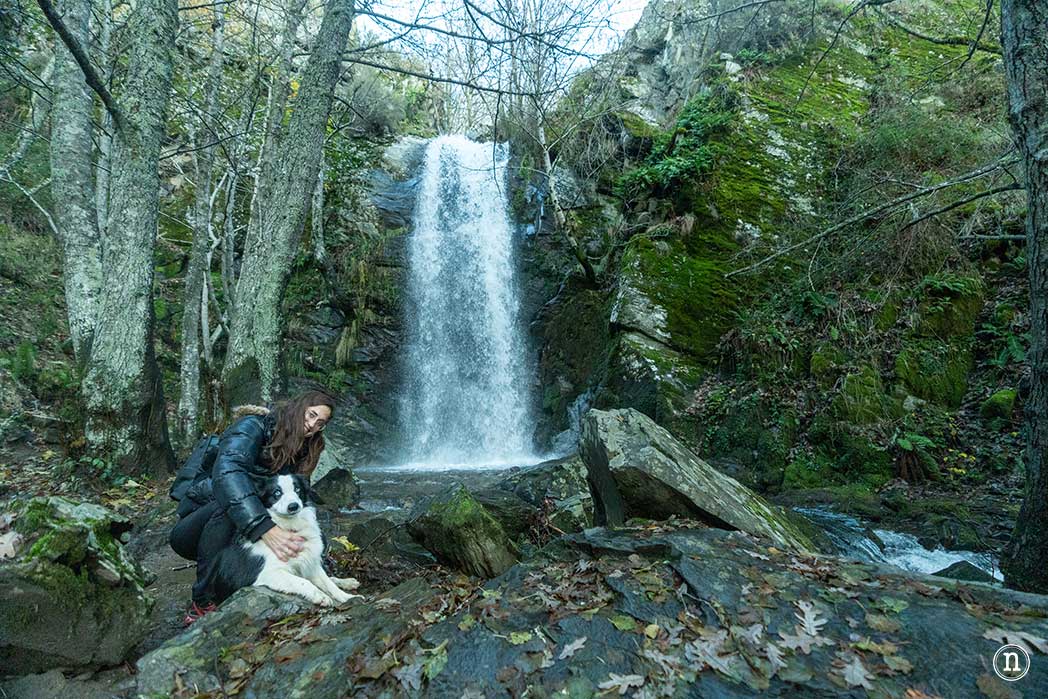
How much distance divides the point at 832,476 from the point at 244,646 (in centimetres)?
701

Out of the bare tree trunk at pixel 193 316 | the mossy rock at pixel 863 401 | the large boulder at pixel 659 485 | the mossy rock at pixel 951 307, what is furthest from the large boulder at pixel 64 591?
the mossy rock at pixel 951 307

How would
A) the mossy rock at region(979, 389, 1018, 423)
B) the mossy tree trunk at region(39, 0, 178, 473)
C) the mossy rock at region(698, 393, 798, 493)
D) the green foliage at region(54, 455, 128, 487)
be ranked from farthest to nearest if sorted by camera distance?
1. the mossy rock at region(698, 393, 798, 493)
2. the mossy rock at region(979, 389, 1018, 423)
3. the mossy tree trunk at region(39, 0, 178, 473)
4. the green foliage at region(54, 455, 128, 487)

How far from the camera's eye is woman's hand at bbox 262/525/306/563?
274 centimetres

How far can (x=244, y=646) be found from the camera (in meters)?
2.30

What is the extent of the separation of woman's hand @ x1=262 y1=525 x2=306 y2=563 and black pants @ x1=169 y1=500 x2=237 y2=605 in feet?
0.95

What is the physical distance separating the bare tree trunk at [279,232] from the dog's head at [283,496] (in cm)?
318

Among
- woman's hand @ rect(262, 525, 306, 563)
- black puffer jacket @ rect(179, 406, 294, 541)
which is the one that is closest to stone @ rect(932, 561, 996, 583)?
woman's hand @ rect(262, 525, 306, 563)

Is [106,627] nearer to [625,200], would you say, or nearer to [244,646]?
[244,646]

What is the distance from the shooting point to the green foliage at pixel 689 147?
34.6 feet

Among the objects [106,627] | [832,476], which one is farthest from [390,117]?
[106,627]

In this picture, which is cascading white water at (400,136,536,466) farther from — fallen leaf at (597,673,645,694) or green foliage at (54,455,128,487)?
fallen leaf at (597,673,645,694)

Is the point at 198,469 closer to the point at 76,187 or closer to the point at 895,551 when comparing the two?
the point at 76,187

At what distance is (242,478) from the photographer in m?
2.75

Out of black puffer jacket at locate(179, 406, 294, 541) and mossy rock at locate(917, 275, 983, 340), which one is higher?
mossy rock at locate(917, 275, 983, 340)
